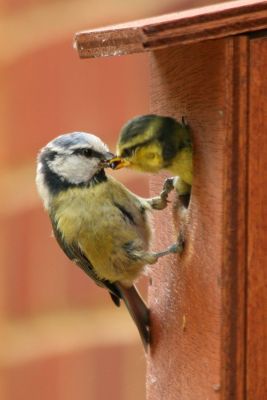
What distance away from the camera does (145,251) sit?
1.51 metres

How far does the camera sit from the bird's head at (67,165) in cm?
156

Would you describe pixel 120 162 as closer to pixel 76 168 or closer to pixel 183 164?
pixel 183 164

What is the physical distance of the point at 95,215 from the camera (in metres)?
1.53

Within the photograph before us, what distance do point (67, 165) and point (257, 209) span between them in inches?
17.8

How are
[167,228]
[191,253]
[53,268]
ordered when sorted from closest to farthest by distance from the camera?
[191,253] < [167,228] < [53,268]

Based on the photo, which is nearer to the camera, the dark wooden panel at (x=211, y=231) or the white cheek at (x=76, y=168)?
the dark wooden panel at (x=211, y=231)

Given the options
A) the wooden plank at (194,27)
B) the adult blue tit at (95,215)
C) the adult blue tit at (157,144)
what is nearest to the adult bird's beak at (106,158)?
the adult blue tit at (95,215)

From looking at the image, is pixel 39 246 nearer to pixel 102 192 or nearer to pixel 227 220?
pixel 102 192

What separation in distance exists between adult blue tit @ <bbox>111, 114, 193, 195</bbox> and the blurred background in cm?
21

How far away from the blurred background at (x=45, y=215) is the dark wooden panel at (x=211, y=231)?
181 millimetres

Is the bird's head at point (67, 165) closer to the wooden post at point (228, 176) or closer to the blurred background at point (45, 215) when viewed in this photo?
the blurred background at point (45, 215)

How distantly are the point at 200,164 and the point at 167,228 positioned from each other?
0.62 ft

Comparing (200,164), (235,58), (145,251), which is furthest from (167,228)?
(235,58)

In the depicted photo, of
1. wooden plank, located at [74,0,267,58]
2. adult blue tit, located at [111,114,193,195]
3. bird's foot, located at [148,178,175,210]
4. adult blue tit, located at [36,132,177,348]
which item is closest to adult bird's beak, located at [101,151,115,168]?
adult blue tit, located at [36,132,177,348]
